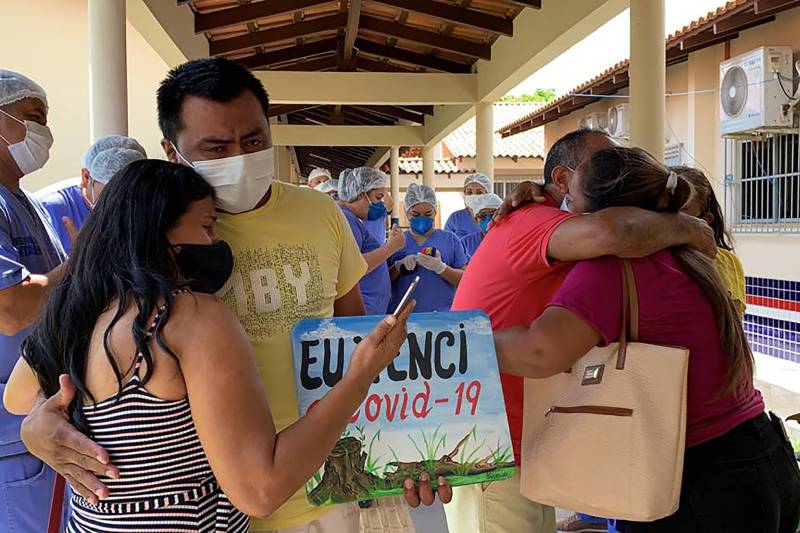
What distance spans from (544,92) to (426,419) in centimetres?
2693

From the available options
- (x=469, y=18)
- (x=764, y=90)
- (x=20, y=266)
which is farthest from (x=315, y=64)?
(x=20, y=266)

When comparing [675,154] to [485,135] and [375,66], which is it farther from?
[375,66]

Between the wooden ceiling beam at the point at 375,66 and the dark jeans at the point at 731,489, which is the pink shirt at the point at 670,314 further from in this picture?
the wooden ceiling beam at the point at 375,66

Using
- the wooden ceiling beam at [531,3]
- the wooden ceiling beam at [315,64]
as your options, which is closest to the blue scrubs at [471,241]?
the wooden ceiling beam at [531,3]

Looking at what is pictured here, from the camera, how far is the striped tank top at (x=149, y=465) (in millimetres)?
1082

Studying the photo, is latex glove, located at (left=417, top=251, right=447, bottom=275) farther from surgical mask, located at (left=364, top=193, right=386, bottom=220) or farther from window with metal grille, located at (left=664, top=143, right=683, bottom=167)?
window with metal grille, located at (left=664, top=143, right=683, bottom=167)

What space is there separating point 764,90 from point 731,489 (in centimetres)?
595

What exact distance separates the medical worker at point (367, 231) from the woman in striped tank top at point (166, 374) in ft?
8.50

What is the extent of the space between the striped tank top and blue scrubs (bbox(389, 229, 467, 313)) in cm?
318

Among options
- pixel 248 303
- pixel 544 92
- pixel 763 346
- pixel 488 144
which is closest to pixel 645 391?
pixel 248 303

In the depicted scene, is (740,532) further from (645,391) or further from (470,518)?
(470,518)

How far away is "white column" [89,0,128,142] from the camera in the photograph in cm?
409

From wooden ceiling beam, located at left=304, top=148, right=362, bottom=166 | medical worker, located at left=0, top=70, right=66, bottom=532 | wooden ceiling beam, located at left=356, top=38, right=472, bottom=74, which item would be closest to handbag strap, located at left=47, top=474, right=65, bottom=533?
medical worker, located at left=0, top=70, right=66, bottom=532

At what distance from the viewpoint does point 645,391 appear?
4.87ft
